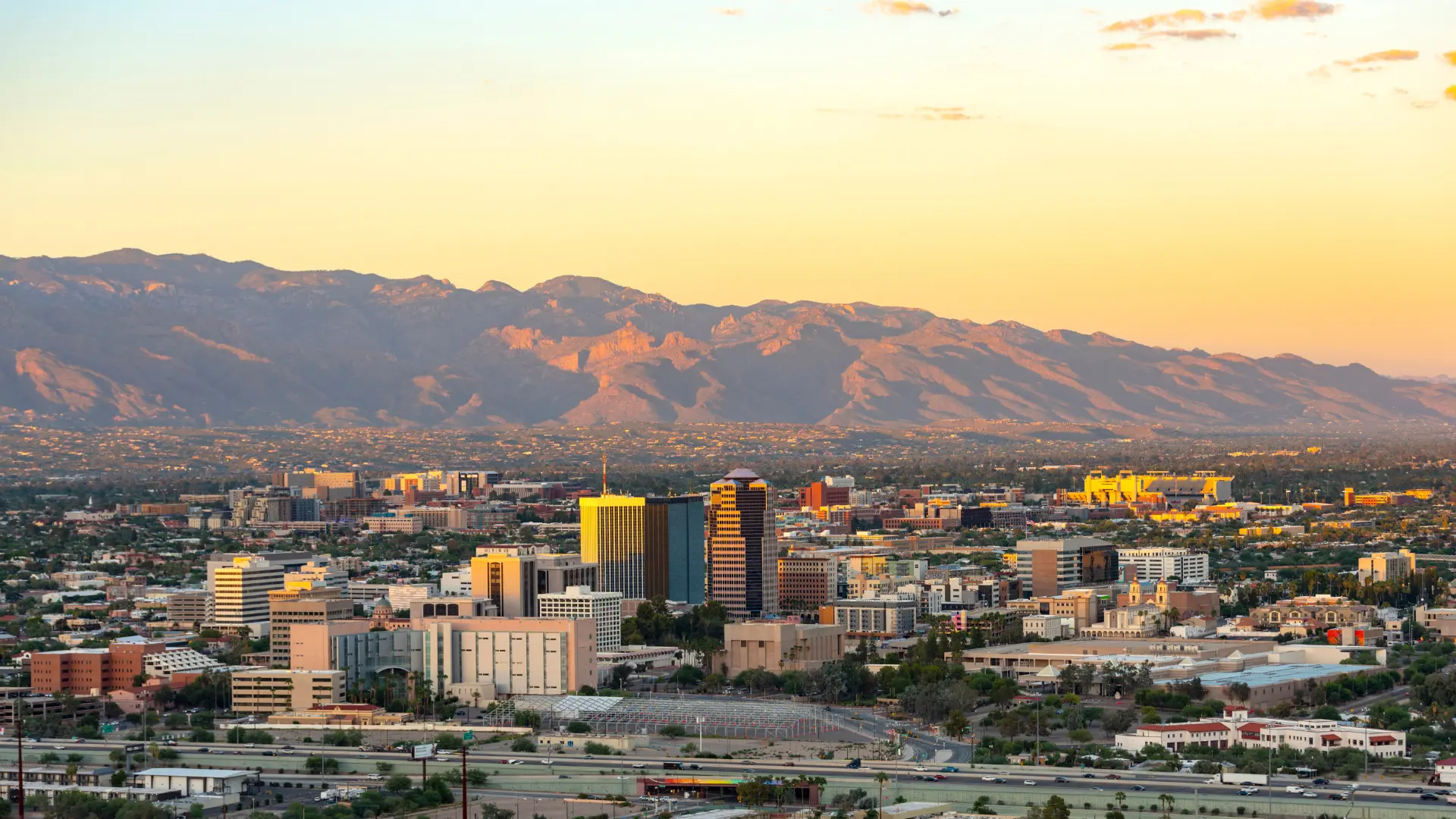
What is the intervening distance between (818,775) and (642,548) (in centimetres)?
5148

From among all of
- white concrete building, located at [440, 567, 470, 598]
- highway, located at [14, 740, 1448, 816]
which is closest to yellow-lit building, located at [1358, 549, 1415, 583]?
white concrete building, located at [440, 567, 470, 598]

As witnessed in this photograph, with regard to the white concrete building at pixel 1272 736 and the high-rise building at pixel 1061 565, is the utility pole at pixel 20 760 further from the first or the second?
the high-rise building at pixel 1061 565

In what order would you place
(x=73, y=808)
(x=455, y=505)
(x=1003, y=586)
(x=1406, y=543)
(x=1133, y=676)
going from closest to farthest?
(x=73, y=808) → (x=1133, y=676) → (x=1003, y=586) → (x=1406, y=543) → (x=455, y=505)

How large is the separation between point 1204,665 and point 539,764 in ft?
90.7

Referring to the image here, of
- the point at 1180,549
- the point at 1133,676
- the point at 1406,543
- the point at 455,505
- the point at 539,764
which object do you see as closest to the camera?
the point at 539,764

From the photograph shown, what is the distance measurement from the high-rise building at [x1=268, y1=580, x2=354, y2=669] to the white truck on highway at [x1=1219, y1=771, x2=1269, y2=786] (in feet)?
114

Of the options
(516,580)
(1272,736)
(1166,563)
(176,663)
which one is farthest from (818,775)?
(1166,563)

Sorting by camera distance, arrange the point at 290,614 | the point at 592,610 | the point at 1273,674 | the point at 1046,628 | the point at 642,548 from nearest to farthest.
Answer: the point at 1273,674
the point at 290,614
the point at 592,610
the point at 1046,628
the point at 642,548

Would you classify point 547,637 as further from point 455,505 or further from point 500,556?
point 455,505

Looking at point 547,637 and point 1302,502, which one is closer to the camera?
point 547,637

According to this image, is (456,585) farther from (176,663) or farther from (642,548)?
(176,663)

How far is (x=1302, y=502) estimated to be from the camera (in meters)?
190

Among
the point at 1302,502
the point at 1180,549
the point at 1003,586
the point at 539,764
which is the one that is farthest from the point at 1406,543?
the point at 539,764

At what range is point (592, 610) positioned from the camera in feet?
316
